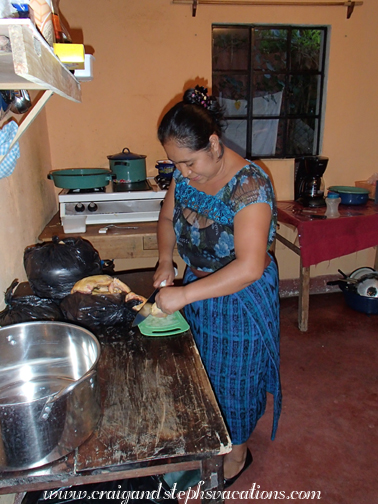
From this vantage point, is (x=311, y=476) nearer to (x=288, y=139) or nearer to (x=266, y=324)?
(x=266, y=324)

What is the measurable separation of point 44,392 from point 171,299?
47 cm

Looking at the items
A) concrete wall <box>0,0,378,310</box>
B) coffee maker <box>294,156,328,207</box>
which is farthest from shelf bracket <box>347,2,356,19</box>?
coffee maker <box>294,156,328,207</box>

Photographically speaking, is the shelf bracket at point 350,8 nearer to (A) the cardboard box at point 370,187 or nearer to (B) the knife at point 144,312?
(A) the cardboard box at point 370,187

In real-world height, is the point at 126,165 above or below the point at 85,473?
above

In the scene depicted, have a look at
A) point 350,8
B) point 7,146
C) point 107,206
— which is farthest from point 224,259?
point 350,8

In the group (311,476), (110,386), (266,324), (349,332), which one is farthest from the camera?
(349,332)

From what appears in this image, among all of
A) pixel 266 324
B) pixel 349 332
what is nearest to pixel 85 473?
pixel 266 324

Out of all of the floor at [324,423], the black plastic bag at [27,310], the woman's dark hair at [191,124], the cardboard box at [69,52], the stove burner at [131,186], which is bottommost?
the floor at [324,423]

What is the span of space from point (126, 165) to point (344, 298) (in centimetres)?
238

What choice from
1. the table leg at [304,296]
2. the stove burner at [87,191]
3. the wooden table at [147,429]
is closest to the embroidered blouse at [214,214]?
the wooden table at [147,429]

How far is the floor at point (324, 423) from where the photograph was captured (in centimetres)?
178

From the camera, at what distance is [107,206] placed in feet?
8.07

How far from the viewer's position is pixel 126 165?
2643 mm

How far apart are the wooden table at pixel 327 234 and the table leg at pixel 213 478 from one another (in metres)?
2.11
